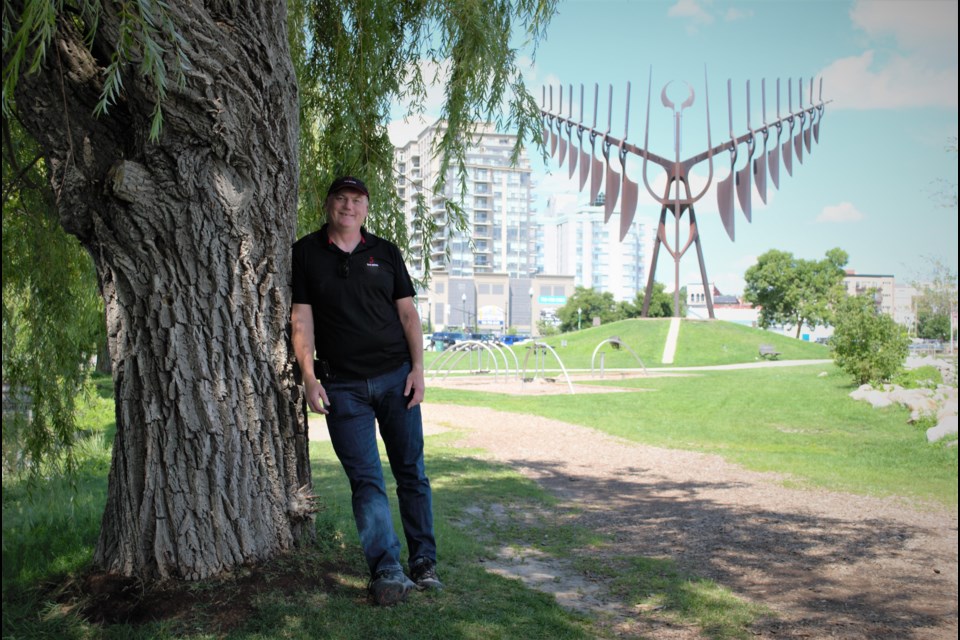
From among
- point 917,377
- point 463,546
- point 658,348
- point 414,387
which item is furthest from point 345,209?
point 658,348

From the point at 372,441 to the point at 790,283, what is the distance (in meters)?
66.6

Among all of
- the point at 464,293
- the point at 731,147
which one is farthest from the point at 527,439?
the point at 464,293

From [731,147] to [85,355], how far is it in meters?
31.3

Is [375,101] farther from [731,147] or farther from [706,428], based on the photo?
[731,147]

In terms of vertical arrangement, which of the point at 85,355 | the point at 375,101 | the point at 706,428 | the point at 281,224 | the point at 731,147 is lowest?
the point at 706,428

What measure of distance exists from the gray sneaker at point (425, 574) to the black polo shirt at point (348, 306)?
0.91 m

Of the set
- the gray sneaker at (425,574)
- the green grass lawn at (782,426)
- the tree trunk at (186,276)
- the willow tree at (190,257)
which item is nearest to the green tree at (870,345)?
the green grass lawn at (782,426)

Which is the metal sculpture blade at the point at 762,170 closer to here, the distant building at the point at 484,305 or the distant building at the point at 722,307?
the distant building at the point at 484,305

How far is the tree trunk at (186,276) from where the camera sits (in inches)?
118

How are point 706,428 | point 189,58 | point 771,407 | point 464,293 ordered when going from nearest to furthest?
point 189,58 < point 706,428 < point 771,407 < point 464,293

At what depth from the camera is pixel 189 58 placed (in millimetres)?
2941

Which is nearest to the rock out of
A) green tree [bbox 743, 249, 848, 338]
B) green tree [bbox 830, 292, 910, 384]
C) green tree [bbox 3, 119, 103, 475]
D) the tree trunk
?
green tree [bbox 830, 292, 910, 384]

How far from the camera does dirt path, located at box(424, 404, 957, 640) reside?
3.46 meters

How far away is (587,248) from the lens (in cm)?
13150
